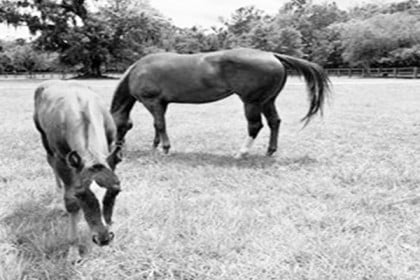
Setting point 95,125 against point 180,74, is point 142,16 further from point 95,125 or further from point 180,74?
point 95,125

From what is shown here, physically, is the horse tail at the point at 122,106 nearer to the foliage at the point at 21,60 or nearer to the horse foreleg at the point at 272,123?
the horse foreleg at the point at 272,123

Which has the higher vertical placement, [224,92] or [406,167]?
[224,92]

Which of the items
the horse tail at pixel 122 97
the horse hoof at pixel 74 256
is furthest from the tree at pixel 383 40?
the horse hoof at pixel 74 256

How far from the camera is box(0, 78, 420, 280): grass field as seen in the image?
93.7 inches

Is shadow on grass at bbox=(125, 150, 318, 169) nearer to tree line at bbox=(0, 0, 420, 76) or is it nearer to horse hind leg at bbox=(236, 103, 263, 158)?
horse hind leg at bbox=(236, 103, 263, 158)

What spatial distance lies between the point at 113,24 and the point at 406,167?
36277mm

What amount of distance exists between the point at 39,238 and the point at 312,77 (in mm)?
4244

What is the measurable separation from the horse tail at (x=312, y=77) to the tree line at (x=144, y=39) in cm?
3353

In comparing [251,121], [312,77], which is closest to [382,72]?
[312,77]

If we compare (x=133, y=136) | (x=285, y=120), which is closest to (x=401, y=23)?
(x=285, y=120)

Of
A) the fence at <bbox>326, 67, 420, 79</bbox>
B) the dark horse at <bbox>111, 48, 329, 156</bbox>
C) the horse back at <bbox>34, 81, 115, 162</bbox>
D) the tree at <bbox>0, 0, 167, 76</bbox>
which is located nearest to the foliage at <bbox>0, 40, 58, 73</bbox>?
the tree at <bbox>0, 0, 167, 76</bbox>

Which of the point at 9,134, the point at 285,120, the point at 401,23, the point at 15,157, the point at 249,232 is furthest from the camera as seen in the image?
the point at 401,23

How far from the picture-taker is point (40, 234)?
2.81 metres

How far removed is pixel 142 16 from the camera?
36.4m
